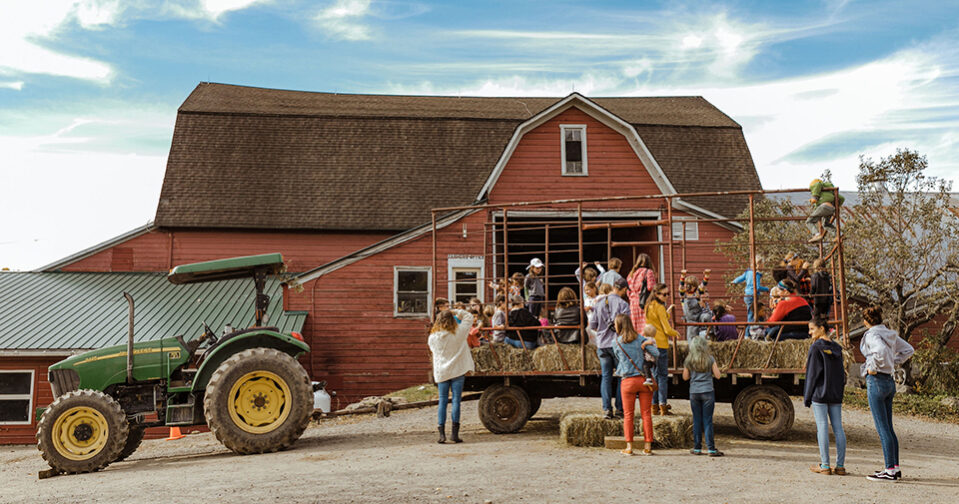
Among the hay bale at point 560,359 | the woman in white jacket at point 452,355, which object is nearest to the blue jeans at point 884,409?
the hay bale at point 560,359

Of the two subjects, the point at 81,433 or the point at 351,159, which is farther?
the point at 351,159

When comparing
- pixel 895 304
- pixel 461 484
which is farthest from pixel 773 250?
pixel 461 484

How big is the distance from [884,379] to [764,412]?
9.54 feet

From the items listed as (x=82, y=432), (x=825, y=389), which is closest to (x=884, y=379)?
(x=825, y=389)

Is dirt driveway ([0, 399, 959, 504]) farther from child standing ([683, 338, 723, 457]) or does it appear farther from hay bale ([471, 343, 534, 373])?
hay bale ([471, 343, 534, 373])

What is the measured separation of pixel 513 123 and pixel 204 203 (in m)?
10.6

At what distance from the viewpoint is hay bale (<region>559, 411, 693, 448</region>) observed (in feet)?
34.3

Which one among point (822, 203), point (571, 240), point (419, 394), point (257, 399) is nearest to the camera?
point (257, 399)

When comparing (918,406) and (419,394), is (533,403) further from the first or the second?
(918,406)

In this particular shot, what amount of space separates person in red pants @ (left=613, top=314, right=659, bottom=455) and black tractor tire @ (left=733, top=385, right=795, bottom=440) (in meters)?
1.98

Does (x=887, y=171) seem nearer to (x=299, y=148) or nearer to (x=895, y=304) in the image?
(x=895, y=304)

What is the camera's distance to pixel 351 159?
26.6 meters

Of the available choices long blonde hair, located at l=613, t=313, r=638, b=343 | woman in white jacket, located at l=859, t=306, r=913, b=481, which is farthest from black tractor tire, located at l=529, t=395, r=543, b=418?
Answer: woman in white jacket, located at l=859, t=306, r=913, b=481

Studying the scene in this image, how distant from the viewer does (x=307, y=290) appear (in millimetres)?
21250
